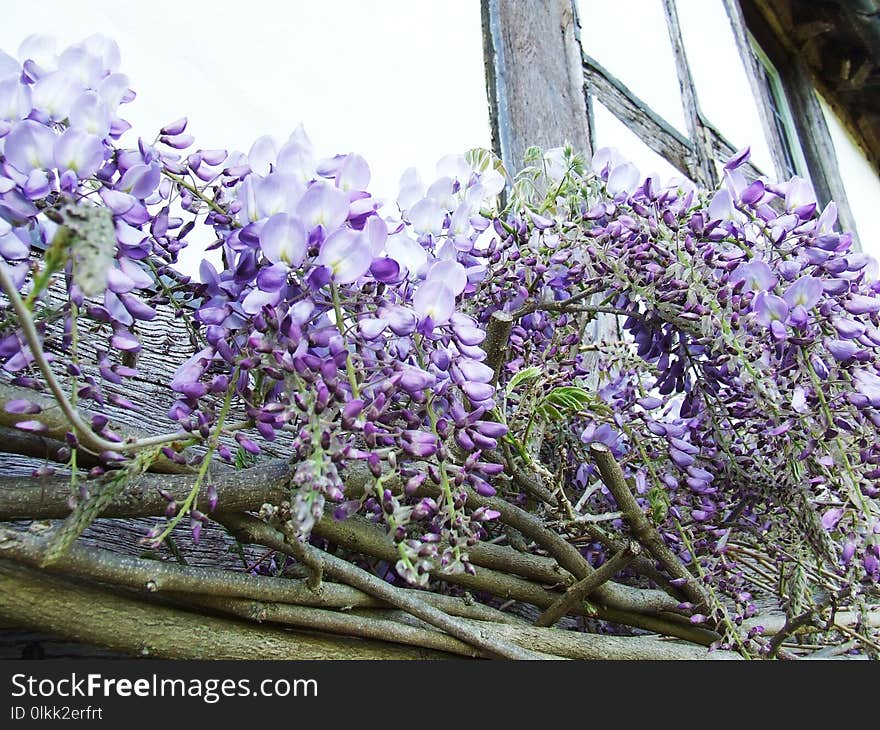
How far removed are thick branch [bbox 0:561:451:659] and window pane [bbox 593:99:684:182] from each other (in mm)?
1316

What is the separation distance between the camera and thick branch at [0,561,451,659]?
1.43 feet

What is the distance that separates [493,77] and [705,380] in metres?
0.91

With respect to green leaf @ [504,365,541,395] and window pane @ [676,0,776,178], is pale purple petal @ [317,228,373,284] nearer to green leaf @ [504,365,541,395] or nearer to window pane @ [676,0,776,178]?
green leaf @ [504,365,541,395]

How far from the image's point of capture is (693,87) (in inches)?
88.7

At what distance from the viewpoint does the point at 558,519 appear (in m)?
0.68

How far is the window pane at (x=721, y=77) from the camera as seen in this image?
92.7 inches

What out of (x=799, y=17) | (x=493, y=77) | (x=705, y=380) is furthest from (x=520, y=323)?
(x=799, y=17)

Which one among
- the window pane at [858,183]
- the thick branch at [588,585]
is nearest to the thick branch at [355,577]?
the thick branch at [588,585]

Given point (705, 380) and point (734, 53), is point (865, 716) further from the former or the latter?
point (734, 53)

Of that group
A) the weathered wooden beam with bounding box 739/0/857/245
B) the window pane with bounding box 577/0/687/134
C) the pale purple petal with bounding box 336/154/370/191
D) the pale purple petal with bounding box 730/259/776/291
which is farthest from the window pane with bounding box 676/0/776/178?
the pale purple petal with bounding box 336/154/370/191

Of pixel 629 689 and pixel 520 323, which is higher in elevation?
pixel 520 323

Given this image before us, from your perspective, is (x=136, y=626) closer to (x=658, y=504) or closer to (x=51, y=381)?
(x=51, y=381)

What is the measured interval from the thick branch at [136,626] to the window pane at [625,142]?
1.32 metres

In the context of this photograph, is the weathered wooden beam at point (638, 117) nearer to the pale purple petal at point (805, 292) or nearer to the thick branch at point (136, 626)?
the pale purple petal at point (805, 292)
